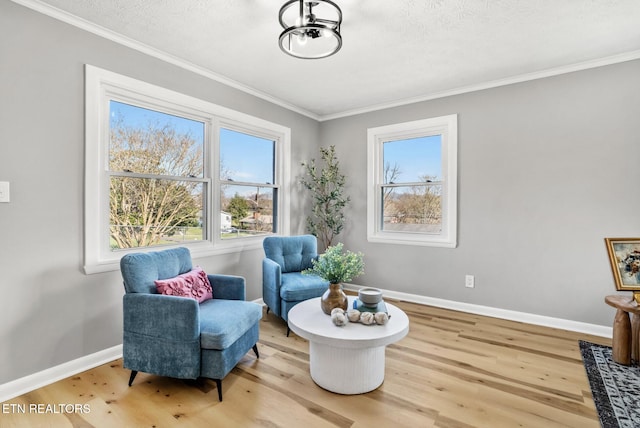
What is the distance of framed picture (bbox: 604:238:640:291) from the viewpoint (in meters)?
2.44

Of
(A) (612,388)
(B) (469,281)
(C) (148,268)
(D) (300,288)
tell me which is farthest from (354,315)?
(B) (469,281)

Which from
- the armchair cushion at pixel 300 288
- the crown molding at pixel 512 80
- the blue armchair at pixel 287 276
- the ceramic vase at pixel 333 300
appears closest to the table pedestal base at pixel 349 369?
the ceramic vase at pixel 333 300

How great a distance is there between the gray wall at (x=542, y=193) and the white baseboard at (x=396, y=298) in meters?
0.07

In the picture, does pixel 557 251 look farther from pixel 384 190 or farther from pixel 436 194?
pixel 384 190

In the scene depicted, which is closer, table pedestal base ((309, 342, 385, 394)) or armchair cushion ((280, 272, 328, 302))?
table pedestal base ((309, 342, 385, 394))

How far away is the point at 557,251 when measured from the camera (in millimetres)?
3152

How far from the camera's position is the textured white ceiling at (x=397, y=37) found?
2.18 meters

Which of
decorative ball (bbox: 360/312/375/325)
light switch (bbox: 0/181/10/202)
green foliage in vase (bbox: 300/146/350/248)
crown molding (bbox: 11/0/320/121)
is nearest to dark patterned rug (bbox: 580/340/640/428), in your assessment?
decorative ball (bbox: 360/312/375/325)

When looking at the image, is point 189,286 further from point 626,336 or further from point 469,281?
point 626,336

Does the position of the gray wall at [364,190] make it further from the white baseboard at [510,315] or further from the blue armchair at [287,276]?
the blue armchair at [287,276]

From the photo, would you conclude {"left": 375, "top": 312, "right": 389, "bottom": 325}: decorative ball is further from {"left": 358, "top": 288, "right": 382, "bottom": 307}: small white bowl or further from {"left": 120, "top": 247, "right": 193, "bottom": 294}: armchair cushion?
{"left": 120, "top": 247, "right": 193, "bottom": 294}: armchair cushion

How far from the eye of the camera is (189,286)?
2.39 metres

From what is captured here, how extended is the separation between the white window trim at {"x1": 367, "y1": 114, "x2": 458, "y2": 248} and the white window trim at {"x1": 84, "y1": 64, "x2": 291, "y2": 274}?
5.82ft

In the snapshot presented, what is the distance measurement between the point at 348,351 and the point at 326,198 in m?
2.66
